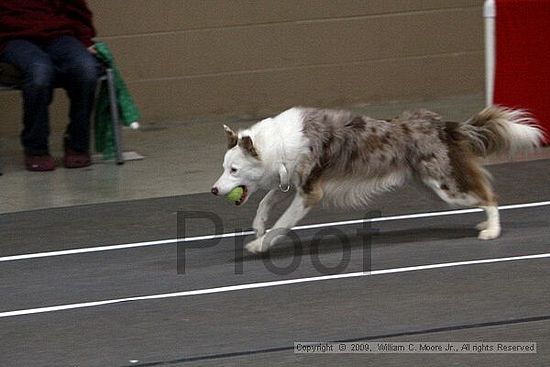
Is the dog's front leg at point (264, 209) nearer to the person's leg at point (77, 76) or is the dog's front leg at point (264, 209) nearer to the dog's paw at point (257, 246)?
the dog's paw at point (257, 246)

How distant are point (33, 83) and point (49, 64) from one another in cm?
22

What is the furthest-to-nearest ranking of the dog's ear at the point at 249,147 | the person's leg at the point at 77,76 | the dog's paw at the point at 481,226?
the person's leg at the point at 77,76 < the dog's paw at the point at 481,226 < the dog's ear at the point at 249,147

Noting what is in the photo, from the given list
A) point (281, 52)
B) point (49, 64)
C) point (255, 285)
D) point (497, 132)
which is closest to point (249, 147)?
point (255, 285)

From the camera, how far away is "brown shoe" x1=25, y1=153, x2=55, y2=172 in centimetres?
1011

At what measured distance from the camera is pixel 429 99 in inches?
487

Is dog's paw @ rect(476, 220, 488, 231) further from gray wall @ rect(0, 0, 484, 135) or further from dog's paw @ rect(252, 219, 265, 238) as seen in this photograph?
gray wall @ rect(0, 0, 484, 135)

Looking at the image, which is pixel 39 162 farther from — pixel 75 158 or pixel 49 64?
pixel 49 64

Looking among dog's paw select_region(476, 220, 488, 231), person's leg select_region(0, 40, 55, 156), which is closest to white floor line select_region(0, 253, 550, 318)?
dog's paw select_region(476, 220, 488, 231)

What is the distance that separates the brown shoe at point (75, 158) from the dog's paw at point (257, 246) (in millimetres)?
3362

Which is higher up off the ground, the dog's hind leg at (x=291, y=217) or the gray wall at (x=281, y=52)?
the gray wall at (x=281, y=52)

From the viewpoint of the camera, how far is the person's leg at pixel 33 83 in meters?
9.67

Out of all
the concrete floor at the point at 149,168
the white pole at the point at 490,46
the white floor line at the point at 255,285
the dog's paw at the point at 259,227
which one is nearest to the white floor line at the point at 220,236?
the dog's paw at the point at 259,227

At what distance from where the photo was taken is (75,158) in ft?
33.4

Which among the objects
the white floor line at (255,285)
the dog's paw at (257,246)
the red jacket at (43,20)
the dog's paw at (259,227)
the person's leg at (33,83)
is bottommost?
the white floor line at (255,285)
